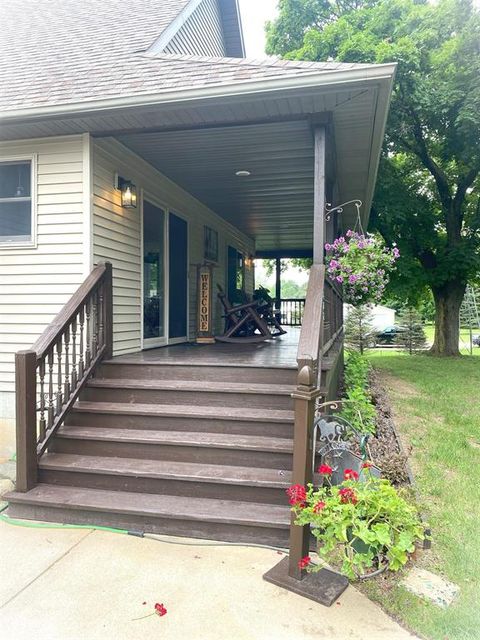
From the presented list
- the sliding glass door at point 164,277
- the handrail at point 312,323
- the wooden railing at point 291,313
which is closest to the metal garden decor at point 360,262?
the handrail at point 312,323

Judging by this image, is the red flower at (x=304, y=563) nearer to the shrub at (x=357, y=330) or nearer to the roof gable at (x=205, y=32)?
the roof gable at (x=205, y=32)

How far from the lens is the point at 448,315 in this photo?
40.8 feet

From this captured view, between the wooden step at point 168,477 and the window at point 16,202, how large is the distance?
227cm

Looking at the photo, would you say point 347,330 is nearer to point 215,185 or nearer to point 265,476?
point 215,185

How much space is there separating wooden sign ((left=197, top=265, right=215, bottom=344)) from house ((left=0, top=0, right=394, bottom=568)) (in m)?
0.09

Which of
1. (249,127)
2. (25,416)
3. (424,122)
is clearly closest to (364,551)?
(25,416)

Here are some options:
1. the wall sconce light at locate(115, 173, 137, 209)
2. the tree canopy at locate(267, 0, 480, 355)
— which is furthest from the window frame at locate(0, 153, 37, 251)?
the tree canopy at locate(267, 0, 480, 355)

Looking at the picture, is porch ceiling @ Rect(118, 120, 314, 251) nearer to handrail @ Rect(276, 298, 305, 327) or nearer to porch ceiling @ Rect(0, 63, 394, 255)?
porch ceiling @ Rect(0, 63, 394, 255)

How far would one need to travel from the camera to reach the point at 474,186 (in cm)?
1295

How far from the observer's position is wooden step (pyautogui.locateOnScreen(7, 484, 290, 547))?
274 cm

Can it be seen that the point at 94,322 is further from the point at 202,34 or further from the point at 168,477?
the point at 202,34

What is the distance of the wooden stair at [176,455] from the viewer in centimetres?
288

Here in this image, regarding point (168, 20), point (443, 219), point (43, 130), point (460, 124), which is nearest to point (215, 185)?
point (168, 20)

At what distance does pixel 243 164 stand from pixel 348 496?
4.24 metres
